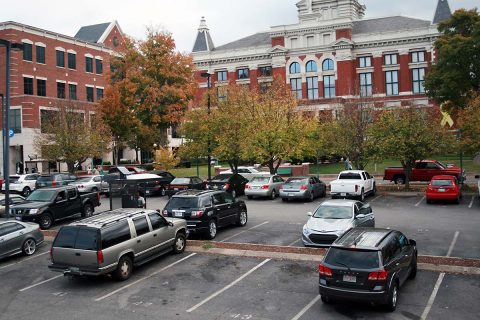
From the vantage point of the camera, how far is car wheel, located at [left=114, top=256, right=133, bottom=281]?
524 inches

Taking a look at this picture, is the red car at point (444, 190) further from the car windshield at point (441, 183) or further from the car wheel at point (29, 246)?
the car wheel at point (29, 246)

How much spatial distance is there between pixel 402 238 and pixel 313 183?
16.6m

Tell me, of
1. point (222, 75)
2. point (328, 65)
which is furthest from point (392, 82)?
point (222, 75)

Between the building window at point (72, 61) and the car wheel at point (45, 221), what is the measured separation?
139ft

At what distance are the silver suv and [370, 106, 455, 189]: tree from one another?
19.0m

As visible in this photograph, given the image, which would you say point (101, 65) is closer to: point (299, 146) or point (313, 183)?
point (299, 146)

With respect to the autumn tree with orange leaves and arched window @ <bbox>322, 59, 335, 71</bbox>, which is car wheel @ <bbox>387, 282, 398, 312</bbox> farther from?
arched window @ <bbox>322, 59, 335, 71</bbox>

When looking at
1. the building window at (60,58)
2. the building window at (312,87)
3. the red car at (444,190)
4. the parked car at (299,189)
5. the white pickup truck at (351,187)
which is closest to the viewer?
the red car at (444,190)

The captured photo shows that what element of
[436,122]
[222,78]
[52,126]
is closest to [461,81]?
[436,122]

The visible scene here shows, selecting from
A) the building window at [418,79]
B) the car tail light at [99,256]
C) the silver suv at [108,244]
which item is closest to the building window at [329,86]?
the building window at [418,79]

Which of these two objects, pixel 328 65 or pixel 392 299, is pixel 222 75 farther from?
pixel 392 299

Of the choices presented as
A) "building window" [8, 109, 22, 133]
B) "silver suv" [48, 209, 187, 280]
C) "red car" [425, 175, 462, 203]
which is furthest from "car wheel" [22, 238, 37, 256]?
"building window" [8, 109, 22, 133]

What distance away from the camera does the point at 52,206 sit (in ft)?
71.9

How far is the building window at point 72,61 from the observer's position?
197ft
